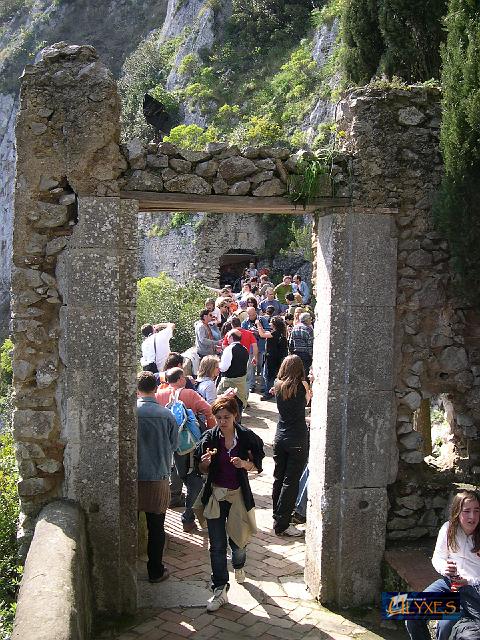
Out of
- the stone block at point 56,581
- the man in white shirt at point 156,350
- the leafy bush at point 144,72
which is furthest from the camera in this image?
the leafy bush at point 144,72

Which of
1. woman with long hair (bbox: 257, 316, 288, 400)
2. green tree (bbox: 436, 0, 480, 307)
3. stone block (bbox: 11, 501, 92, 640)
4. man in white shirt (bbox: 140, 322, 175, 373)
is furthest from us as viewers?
woman with long hair (bbox: 257, 316, 288, 400)

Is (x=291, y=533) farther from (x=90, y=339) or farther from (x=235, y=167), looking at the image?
(x=235, y=167)

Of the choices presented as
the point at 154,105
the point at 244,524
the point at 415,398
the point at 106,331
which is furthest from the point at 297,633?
the point at 154,105

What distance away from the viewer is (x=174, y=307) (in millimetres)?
14680

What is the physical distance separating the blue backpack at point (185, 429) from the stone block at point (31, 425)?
1455 mm

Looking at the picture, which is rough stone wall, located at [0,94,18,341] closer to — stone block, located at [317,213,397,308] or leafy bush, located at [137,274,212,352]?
leafy bush, located at [137,274,212,352]

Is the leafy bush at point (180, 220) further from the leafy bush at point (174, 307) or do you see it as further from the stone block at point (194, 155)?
the stone block at point (194, 155)

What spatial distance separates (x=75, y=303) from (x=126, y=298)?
37cm

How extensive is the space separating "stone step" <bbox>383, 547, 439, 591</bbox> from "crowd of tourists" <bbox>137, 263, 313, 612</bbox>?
3.55ft

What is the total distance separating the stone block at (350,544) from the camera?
5207 millimetres

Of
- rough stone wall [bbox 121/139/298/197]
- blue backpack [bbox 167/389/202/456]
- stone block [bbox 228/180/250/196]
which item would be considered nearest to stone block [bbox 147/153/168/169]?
rough stone wall [bbox 121/139/298/197]

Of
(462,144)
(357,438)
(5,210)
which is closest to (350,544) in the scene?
(357,438)

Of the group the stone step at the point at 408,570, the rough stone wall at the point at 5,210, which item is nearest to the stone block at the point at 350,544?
the stone step at the point at 408,570

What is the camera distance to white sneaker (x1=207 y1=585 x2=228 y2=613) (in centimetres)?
498
